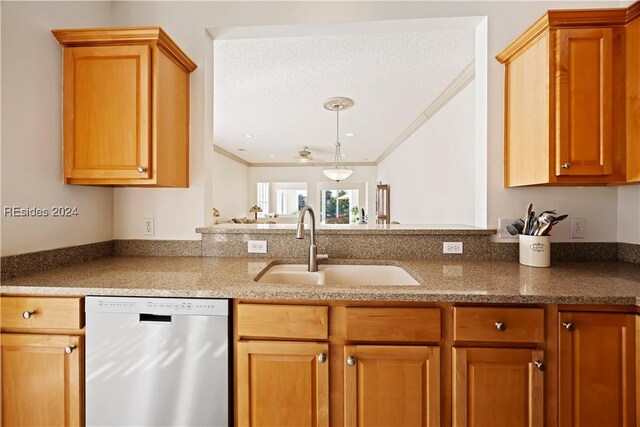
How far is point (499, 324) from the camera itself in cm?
109

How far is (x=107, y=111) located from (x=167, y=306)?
108cm

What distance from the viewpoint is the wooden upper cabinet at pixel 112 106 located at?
1538 mm

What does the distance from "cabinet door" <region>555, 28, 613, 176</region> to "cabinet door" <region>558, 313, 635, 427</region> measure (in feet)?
2.22

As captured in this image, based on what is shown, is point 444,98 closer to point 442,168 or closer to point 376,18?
point 442,168

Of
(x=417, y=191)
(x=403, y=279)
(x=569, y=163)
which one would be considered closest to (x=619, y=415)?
(x=403, y=279)

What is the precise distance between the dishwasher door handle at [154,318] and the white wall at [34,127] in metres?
0.76

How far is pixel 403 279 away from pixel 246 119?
143 inches

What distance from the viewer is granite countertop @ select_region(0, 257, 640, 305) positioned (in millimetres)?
1104

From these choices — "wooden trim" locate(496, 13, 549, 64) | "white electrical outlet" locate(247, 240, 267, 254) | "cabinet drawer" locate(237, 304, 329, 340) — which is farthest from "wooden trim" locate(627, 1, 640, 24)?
"white electrical outlet" locate(247, 240, 267, 254)

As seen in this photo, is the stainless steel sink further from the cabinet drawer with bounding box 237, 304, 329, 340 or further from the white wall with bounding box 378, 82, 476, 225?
the white wall with bounding box 378, 82, 476, 225

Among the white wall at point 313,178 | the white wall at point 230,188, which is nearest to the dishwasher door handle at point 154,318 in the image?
the white wall at point 230,188

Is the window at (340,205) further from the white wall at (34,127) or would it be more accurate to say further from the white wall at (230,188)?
the white wall at (34,127)

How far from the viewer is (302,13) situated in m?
1.86

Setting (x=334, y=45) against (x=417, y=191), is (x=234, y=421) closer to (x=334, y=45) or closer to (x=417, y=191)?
(x=334, y=45)
